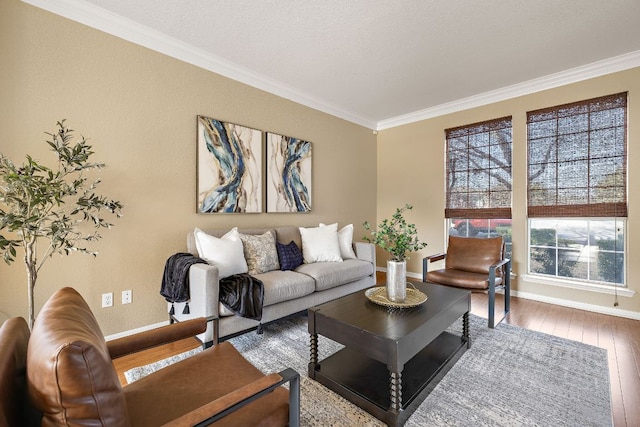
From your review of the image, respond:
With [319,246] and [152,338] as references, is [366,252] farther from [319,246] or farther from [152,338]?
[152,338]

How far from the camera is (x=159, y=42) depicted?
2.78m

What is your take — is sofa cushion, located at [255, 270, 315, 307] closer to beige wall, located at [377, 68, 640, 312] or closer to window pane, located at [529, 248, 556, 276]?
beige wall, located at [377, 68, 640, 312]

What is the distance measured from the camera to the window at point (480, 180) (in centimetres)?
400

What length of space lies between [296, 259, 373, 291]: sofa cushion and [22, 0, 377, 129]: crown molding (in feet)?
7.47

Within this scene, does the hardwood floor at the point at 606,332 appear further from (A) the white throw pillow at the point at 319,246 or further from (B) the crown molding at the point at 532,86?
(B) the crown molding at the point at 532,86

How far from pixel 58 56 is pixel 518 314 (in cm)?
494

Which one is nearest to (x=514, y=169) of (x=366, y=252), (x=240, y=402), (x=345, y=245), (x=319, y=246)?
(x=366, y=252)

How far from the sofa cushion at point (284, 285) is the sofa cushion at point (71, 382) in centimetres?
176

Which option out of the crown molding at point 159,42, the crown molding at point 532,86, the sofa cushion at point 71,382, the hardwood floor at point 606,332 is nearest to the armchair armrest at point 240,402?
the sofa cushion at point 71,382

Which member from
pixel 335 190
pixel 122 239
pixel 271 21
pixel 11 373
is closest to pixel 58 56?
pixel 122 239

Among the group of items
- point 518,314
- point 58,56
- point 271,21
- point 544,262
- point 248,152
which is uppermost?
point 271,21

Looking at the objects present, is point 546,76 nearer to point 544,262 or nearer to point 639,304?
point 544,262

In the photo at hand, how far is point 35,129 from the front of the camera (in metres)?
2.23

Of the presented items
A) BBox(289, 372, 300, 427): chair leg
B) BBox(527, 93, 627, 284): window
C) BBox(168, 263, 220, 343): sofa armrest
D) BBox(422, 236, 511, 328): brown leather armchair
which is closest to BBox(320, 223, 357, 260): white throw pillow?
BBox(422, 236, 511, 328): brown leather armchair
